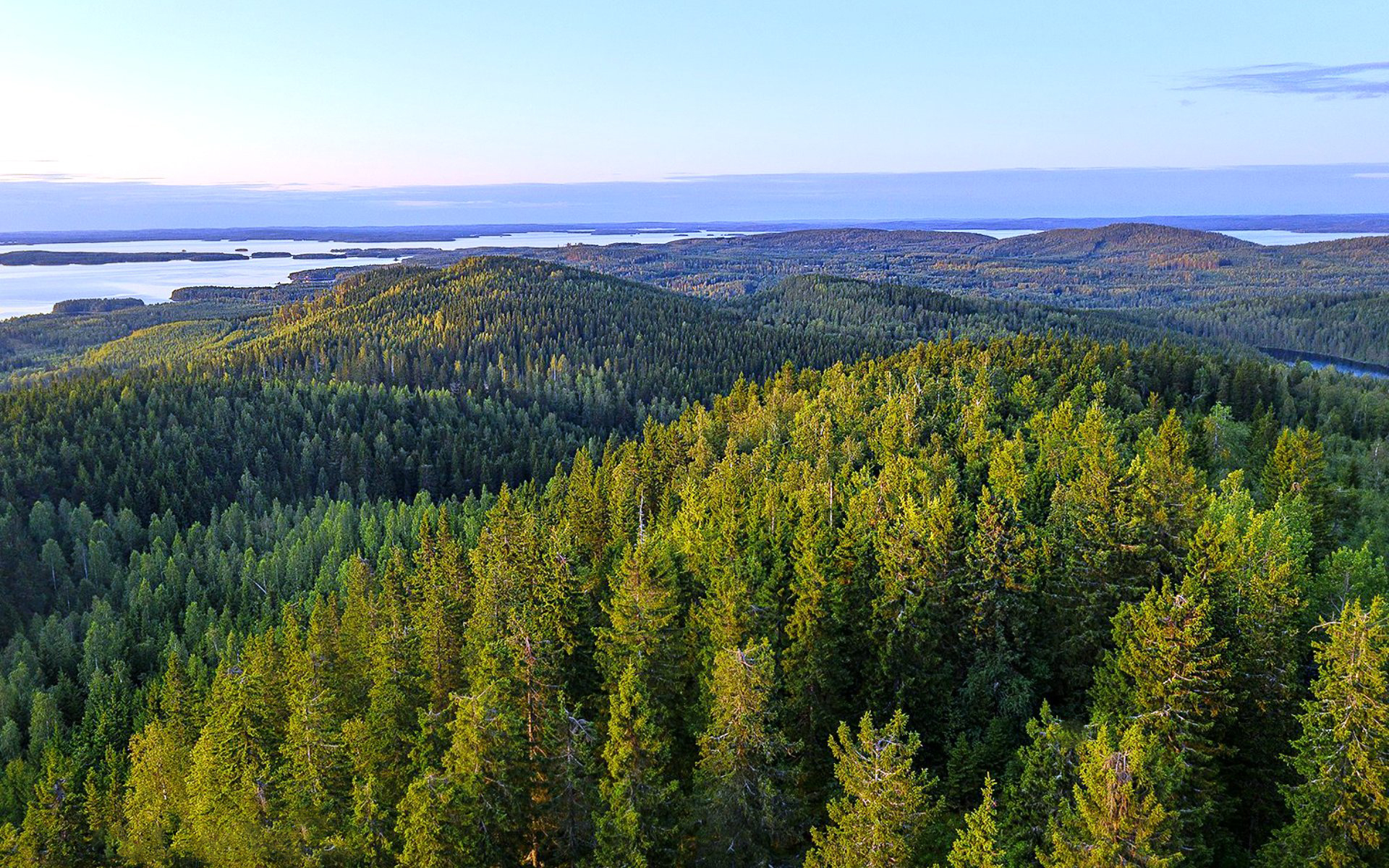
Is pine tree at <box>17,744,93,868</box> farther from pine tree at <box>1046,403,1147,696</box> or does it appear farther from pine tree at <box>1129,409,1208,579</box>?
pine tree at <box>1129,409,1208,579</box>

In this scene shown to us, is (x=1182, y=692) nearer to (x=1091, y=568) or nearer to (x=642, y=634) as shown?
(x=1091, y=568)

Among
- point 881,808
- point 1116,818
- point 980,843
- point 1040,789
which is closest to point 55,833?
point 881,808

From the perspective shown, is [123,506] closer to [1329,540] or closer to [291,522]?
[291,522]

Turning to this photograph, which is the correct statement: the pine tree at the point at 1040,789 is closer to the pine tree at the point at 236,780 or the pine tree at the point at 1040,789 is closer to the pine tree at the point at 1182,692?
the pine tree at the point at 1182,692

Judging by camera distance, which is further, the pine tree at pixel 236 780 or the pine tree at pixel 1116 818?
the pine tree at pixel 236 780

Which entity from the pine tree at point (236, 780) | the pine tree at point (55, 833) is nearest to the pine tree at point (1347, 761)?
the pine tree at point (236, 780)

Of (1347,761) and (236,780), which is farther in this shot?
(236,780)

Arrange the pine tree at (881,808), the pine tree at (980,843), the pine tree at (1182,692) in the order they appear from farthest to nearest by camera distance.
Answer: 1. the pine tree at (1182,692)
2. the pine tree at (881,808)
3. the pine tree at (980,843)
